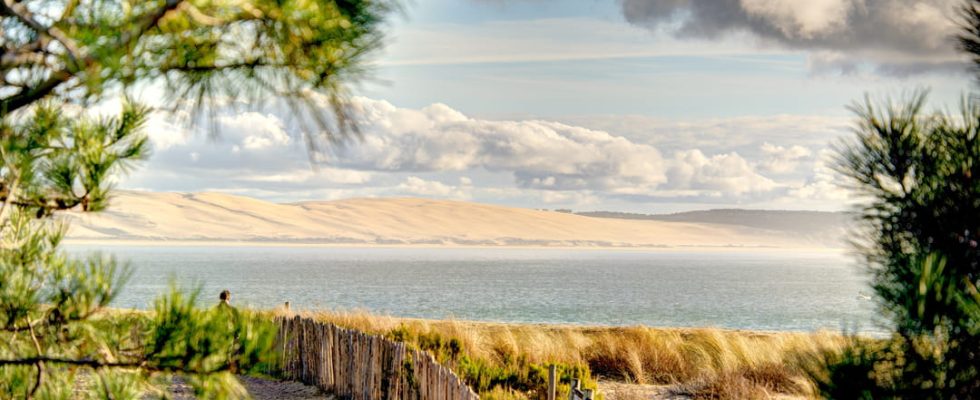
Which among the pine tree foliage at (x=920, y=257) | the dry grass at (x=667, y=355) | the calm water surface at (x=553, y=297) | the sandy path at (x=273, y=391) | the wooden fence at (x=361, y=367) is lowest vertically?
the calm water surface at (x=553, y=297)

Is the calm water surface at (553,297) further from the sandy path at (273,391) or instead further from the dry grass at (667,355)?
the sandy path at (273,391)

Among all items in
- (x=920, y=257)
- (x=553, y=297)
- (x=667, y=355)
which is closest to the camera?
(x=920, y=257)

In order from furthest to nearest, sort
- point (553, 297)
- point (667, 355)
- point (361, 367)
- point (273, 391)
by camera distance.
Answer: point (553, 297)
point (667, 355)
point (273, 391)
point (361, 367)

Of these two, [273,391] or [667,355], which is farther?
[667,355]

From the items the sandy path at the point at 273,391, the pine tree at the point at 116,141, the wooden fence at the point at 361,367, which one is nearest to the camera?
the pine tree at the point at 116,141

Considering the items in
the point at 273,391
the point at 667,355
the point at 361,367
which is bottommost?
the point at 273,391

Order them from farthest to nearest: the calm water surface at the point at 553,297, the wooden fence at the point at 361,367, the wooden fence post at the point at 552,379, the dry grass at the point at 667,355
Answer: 1. the calm water surface at the point at 553,297
2. the dry grass at the point at 667,355
3. the wooden fence post at the point at 552,379
4. the wooden fence at the point at 361,367

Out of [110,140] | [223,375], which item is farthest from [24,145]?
[223,375]

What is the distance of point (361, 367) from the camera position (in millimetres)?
8953

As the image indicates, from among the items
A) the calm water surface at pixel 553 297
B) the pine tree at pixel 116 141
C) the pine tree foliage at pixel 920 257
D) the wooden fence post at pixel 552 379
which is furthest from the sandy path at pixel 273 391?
the calm water surface at pixel 553 297

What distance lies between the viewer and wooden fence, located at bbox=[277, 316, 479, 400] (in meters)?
6.93

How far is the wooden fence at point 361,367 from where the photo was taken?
22.7 ft

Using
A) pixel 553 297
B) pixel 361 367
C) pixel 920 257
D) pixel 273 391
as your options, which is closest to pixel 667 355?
pixel 361 367

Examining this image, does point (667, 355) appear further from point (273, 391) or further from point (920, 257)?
point (920, 257)
